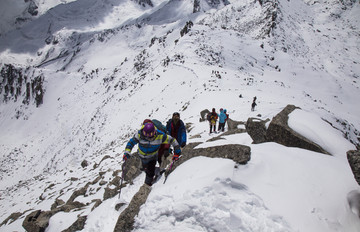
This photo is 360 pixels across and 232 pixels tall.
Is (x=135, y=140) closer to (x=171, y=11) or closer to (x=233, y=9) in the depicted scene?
(x=233, y=9)

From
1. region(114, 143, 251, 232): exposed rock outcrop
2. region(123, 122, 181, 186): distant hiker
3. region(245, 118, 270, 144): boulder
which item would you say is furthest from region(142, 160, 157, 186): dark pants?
region(245, 118, 270, 144): boulder

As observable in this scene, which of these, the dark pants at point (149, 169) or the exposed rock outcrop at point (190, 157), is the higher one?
the exposed rock outcrop at point (190, 157)

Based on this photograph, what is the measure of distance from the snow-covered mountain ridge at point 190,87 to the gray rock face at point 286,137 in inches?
155

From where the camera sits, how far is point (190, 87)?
25562 mm

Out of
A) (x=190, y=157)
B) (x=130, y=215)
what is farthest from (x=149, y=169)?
(x=130, y=215)

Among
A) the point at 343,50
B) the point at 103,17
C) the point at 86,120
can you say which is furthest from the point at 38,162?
the point at 103,17

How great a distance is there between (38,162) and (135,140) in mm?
42873

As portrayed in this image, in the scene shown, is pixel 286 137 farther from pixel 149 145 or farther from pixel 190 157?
pixel 149 145

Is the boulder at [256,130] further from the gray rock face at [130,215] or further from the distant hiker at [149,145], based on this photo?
the gray rock face at [130,215]

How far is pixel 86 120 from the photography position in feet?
129

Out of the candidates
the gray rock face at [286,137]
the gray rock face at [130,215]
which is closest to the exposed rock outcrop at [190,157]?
the gray rock face at [130,215]

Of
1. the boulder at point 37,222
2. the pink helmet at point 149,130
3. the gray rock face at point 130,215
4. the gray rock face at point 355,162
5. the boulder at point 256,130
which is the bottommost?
the boulder at point 37,222

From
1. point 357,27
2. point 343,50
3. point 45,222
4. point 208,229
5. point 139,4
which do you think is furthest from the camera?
point 139,4

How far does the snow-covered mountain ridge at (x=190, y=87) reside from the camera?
19578mm
